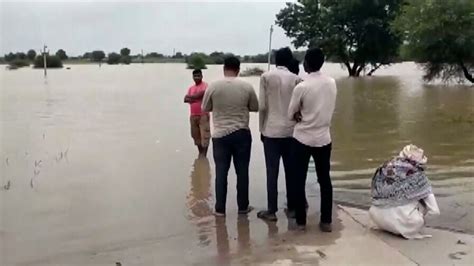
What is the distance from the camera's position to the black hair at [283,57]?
6.14 metres

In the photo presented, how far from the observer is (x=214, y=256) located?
212 inches

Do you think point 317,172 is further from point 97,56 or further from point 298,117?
point 97,56

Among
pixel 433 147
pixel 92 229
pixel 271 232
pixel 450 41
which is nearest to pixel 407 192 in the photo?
pixel 271 232

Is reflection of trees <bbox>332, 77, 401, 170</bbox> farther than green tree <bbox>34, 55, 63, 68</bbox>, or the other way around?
green tree <bbox>34, 55, 63, 68</bbox>

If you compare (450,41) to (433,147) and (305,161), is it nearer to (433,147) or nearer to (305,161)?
(433,147)

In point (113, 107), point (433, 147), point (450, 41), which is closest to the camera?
point (433, 147)

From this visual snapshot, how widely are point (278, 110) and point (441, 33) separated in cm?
2311

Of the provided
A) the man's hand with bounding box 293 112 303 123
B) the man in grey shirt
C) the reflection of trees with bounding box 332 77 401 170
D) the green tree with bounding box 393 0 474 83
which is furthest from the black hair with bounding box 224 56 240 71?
the green tree with bounding box 393 0 474 83

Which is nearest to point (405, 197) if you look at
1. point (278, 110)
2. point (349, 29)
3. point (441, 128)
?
point (278, 110)

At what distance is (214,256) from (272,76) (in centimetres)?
193

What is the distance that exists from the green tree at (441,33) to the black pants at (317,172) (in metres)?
19.5

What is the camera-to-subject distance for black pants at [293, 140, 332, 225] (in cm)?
573

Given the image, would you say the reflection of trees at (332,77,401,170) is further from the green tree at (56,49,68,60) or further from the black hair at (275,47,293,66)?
the green tree at (56,49,68,60)

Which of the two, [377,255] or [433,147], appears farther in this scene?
[433,147]
